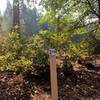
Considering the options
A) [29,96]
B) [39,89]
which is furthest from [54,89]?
[39,89]

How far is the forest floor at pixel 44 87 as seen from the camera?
23.5 feet

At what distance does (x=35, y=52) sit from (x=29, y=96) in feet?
7.46

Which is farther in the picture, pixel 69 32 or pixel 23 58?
pixel 69 32

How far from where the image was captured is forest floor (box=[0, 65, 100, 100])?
7148mm

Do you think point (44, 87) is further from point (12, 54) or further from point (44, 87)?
point (12, 54)

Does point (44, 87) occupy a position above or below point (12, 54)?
below

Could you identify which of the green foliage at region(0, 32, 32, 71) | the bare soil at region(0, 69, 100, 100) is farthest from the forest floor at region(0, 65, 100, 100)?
the green foliage at region(0, 32, 32, 71)

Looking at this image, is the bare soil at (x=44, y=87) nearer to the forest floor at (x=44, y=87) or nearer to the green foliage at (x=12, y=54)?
the forest floor at (x=44, y=87)

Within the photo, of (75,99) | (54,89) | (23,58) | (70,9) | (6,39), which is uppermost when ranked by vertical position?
(70,9)

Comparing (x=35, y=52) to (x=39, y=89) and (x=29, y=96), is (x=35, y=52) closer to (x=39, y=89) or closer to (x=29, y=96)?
(x=39, y=89)

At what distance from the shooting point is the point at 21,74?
888cm

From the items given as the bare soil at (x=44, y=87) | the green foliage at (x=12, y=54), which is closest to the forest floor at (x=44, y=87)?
the bare soil at (x=44, y=87)

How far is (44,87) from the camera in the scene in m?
8.38

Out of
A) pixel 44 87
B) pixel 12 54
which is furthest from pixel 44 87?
pixel 12 54
